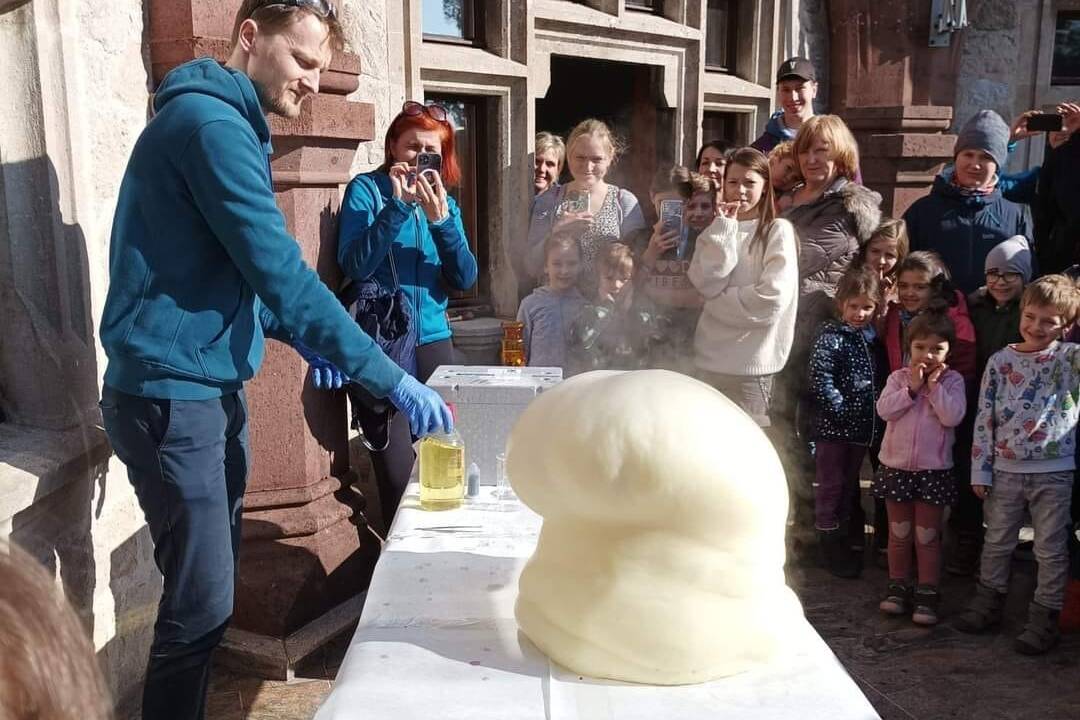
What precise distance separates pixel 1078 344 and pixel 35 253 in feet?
10.3

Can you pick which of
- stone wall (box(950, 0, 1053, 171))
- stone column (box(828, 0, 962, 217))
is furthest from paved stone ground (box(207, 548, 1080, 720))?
stone wall (box(950, 0, 1053, 171))

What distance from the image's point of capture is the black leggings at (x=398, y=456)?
306 cm

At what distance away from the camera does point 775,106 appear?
6062 millimetres

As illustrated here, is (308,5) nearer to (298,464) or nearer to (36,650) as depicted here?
(298,464)

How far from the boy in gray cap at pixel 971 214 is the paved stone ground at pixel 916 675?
4.37ft

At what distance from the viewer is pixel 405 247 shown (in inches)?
120

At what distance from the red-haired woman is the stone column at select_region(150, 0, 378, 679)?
4.5 inches

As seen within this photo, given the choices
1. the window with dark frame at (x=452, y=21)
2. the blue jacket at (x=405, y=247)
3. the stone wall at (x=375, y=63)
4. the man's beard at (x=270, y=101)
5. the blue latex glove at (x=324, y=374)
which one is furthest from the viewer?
the window with dark frame at (x=452, y=21)

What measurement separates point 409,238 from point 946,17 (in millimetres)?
4270

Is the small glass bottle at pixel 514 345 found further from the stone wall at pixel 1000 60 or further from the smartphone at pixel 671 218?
the stone wall at pixel 1000 60

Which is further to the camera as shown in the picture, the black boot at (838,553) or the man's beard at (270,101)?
the black boot at (838,553)

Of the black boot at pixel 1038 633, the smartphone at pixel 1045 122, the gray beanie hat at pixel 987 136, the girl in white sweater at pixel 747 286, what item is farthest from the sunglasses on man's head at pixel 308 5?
the smartphone at pixel 1045 122

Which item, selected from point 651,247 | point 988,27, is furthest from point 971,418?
point 988,27

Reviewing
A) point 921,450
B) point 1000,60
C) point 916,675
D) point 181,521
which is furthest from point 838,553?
point 1000,60
